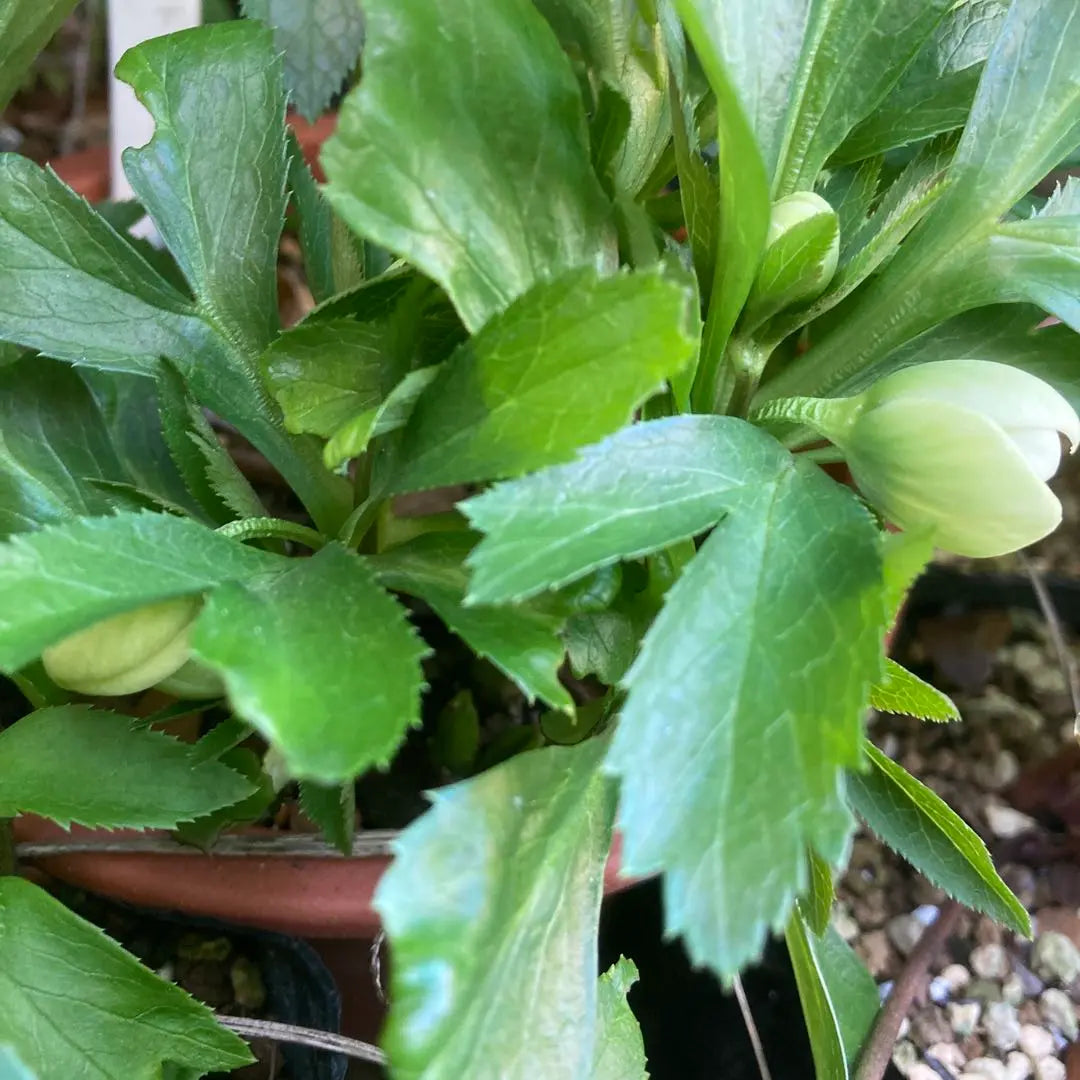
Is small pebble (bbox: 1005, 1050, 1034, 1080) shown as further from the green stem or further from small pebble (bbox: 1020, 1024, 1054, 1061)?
the green stem

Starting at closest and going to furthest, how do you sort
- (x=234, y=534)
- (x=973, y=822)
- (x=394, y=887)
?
1. (x=394, y=887)
2. (x=234, y=534)
3. (x=973, y=822)

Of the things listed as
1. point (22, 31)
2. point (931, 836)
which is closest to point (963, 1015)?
point (931, 836)

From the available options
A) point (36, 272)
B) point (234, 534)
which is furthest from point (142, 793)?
point (36, 272)

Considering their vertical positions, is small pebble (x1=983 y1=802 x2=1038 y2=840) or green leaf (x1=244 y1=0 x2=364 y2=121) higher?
green leaf (x1=244 y1=0 x2=364 y2=121)

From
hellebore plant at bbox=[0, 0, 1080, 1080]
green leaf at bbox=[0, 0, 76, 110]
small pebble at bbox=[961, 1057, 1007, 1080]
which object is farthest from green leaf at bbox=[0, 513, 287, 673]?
small pebble at bbox=[961, 1057, 1007, 1080]

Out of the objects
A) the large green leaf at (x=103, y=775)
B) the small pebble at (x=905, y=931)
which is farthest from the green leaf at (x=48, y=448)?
the small pebble at (x=905, y=931)

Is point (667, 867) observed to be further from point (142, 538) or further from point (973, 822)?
point (973, 822)

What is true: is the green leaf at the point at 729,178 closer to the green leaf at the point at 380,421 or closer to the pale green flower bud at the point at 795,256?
the pale green flower bud at the point at 795,256
